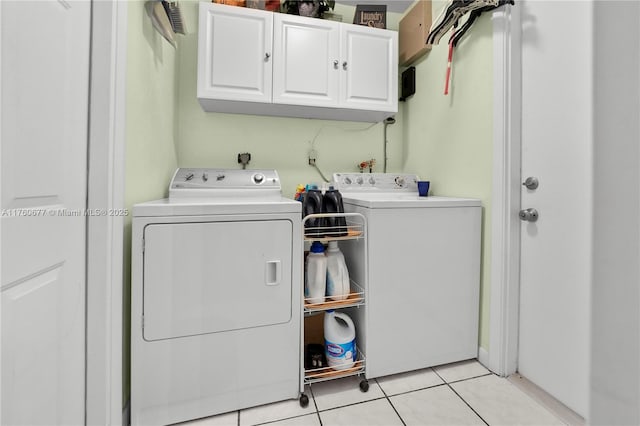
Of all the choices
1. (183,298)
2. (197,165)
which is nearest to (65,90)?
(183,298)

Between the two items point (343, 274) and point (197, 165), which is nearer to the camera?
point (343, 274)

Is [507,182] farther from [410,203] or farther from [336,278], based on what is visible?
[336,278]

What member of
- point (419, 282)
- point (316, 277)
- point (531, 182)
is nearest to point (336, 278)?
point (316, 277)

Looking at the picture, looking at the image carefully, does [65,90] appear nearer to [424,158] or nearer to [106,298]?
[106,298]

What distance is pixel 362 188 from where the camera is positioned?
89.2 inches

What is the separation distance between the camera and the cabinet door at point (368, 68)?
6.98 ft

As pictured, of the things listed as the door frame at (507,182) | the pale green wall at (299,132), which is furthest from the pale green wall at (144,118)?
the door frame at (507,182)

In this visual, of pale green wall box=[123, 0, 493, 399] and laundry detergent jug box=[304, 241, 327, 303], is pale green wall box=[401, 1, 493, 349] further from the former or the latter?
laundry detergent jug box=[304, 241, 327, 303]

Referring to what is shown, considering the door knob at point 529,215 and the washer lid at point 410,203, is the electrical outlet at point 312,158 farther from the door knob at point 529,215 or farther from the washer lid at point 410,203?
the door knob at point 529,215

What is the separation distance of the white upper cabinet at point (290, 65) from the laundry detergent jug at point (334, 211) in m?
0.81

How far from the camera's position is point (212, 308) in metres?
1.32

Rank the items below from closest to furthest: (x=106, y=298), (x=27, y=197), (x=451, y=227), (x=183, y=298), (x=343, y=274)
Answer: (x=27, y=197)
(x=106, y=298)
(x=183, y=298)
(x=343, y=274)
(x=451, y=227)

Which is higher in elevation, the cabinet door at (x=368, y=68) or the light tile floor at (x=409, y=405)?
the cabinet door at (x=368, y=68)

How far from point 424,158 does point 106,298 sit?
2.13 metres
